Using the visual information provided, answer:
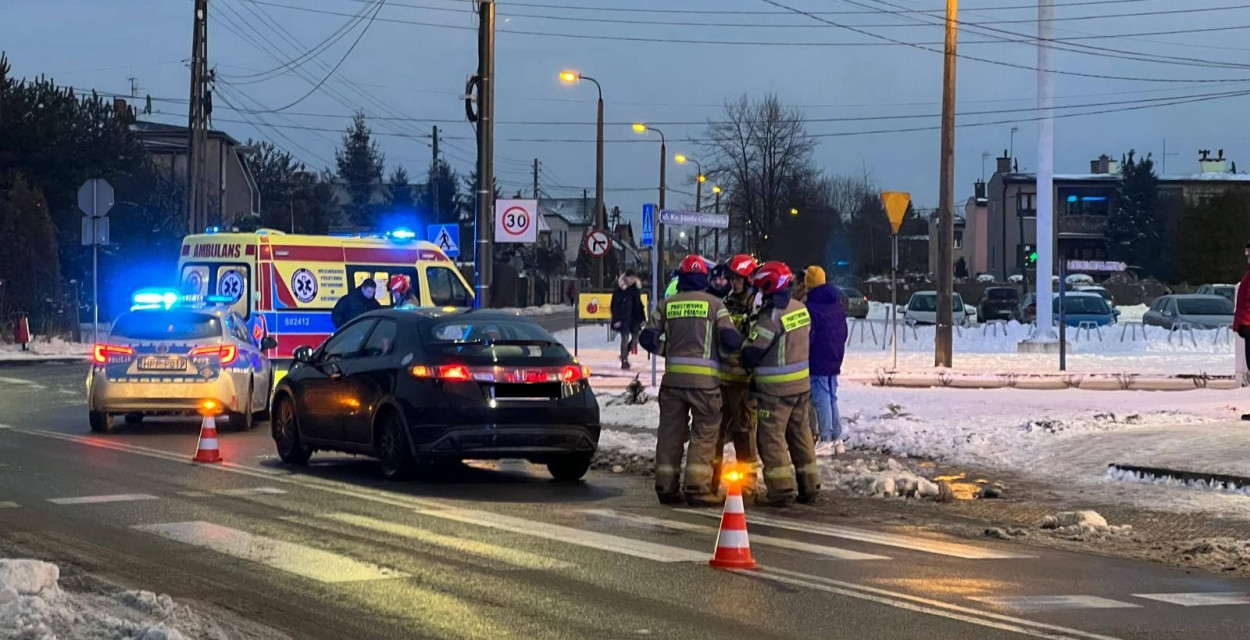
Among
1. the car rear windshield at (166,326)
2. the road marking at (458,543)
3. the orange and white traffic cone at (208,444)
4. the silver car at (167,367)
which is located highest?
the car rear windshield at (166,326)

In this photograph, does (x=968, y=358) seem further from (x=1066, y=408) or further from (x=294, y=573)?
(x=294, y=573)

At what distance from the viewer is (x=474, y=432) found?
12219mm

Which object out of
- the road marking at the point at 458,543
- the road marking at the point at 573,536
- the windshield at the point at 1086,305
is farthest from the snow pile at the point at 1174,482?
the windshield at the point at 1086,305

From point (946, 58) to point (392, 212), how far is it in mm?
65336

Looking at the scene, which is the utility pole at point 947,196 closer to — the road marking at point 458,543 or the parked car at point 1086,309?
the parked car at point 1086,309

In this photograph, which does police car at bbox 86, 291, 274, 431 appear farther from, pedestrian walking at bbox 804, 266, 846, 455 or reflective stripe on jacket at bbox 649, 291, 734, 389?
reflective stripe on jacket at bbox 649, 291, 734, 389

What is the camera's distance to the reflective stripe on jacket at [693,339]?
447 inches

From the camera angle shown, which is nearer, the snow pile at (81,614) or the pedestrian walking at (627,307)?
the snow pile at (81,614)

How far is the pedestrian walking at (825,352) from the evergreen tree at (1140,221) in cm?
8013

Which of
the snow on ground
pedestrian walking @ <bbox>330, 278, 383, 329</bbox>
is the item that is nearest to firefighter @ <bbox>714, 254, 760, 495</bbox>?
pedestrian walking @ <bbox>330, 278, 383, 329</bbox>

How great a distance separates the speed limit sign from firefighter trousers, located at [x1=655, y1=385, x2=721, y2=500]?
13.3 metres

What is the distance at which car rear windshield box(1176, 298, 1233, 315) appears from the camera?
40.3m

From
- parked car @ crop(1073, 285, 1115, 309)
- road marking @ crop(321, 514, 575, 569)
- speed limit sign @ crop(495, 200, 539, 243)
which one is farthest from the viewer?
parked car @ crop(1073, 285, 1115, 309)

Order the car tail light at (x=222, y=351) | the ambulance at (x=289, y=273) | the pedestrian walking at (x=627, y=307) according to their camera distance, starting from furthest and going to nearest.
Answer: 1. the pedestrian walking at (x=627, y=307)
2. the ambulance at (x=289, y=273)
3. the car tail light at (x=222, y=351)
